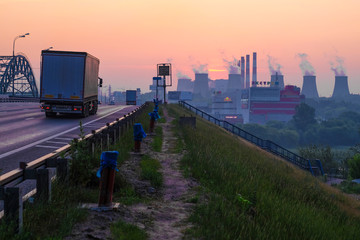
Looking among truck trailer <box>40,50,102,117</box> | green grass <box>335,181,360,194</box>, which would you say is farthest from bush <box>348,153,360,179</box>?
truck trailer <box>40,50,102,117</box>

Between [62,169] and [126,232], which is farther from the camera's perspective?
[62,169]

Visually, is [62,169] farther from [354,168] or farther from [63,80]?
[354,168]

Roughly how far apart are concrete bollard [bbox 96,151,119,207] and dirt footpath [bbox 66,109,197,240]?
24cm

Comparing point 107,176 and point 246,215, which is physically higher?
point 107,176

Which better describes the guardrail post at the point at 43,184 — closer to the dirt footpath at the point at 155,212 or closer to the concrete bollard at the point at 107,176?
the dirt footpath at the point at 155,212

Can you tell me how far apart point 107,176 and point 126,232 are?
1237 mm

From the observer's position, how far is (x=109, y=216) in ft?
20.3

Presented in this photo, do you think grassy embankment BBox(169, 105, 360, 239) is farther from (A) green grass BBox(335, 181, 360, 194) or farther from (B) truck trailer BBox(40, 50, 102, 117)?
(A) green grass BBox(335, 181, 360, 194)

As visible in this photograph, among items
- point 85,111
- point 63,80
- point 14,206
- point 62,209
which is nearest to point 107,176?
point 62,209

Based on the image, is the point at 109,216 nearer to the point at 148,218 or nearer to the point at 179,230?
the point at 148,218

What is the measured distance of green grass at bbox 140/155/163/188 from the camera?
30.0ft

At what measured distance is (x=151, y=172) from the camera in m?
9.77

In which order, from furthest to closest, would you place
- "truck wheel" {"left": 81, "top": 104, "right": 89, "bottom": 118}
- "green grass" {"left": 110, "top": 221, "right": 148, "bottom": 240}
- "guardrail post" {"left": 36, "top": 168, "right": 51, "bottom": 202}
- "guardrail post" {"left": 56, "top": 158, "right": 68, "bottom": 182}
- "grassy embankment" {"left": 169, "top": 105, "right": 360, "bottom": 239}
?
"truck wheel" {"left": 81, "top": 104, "right": 89, "bottom": 118}, "guardrail post" {"left": 56, "top": 158, "right": 68, "bottom": 182}, "grassy embankment" {"left": 169, "top": 105, "right": 360, "bottom": 239}, "guardrail post" {"left": 36, "top": 168, "right": 51, "bottom": 202}, "green grass" {"left": 110, "top": 221, "right": 148, "bottom": 240}

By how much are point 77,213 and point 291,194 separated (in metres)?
6.80
